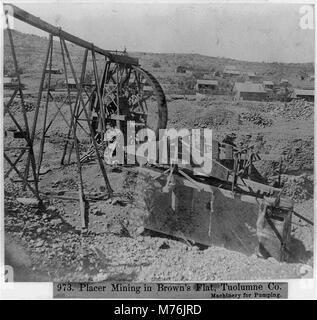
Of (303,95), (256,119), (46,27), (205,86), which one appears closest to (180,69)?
(205,86)

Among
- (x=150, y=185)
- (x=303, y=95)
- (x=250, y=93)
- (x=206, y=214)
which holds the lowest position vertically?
(x=206, y=214)

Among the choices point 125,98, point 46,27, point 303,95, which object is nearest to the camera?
point 46,27

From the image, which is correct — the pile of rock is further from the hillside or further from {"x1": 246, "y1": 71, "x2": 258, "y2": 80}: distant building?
{"x1": 246, "y1": 71, "x2": 258, "y2": 80}: distant building

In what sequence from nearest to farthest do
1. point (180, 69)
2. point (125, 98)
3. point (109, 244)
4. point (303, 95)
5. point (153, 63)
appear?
point (109, 244), point (125, 98), point (303, 95), point (180, 69), point (153, 63)

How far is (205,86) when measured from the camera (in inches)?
734

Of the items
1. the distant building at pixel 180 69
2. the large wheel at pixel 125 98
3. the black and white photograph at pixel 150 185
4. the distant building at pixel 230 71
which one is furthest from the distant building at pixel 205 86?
the large wheel at pixel 125 98

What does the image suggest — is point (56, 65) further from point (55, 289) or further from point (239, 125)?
point (55, 289)

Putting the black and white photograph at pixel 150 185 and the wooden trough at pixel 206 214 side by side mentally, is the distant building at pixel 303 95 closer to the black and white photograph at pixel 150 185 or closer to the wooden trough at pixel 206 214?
the black and white photograph at pixel 150 185

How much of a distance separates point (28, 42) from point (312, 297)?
23.0 metres

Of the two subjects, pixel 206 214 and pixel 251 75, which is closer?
pixel 206 214

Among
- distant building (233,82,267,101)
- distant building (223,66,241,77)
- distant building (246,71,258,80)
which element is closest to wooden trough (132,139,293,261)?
distant building (233,82,267,101)

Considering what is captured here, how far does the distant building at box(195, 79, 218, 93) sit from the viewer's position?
730 inches

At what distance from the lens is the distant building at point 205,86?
18.5 meters

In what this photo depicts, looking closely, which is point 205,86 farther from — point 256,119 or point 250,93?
point 256,119
